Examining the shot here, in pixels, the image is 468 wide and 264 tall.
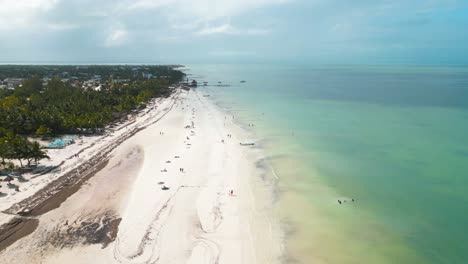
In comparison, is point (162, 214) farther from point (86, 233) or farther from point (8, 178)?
point (8, 178)

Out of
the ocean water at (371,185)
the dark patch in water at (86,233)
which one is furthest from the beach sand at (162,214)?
the ocean water at (371,185)

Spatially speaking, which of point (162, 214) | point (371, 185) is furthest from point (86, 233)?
→ point (371, 185)

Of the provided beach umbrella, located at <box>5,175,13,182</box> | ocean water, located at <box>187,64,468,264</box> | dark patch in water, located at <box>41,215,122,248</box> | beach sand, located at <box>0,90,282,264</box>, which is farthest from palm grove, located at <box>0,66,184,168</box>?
ocean water, located at <box>187,64,468,264</box>

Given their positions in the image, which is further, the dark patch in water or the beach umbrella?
the beach umbrella

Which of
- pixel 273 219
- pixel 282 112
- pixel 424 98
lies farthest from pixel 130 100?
pixel 424 98

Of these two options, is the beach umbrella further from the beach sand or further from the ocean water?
the ocean water

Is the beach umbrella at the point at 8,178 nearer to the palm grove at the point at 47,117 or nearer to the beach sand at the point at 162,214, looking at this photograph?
the palm grove at the point at 47,117

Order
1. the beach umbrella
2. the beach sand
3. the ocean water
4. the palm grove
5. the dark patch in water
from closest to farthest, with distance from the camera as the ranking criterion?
the beach sand → the dark patch in water → the ocean water → the beach umbrella → the palm grove

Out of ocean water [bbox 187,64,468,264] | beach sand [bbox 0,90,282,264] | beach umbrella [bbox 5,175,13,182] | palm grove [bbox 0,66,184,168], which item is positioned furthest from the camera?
palm grove [bbox 0,66,184,168]
